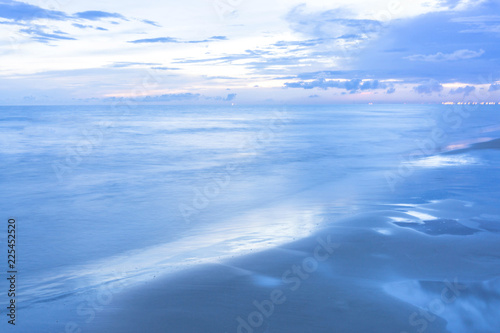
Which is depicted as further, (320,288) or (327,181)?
(327,181)

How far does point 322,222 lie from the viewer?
10.8 m

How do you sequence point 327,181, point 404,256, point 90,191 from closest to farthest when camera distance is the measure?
point 404,256, point 90,191, point 327,181

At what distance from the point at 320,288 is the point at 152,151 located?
25.8 m

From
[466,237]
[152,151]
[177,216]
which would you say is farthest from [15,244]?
[152,151]

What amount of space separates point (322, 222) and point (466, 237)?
329cm

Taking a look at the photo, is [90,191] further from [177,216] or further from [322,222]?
[322,222]

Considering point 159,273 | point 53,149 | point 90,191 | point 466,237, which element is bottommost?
point 53,149

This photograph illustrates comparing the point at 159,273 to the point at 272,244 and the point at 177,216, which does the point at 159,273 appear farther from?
the point at 177,216

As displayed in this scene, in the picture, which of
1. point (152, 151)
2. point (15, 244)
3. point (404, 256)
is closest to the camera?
point (404, 256)

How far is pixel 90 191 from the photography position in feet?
51.8

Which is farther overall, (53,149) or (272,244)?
(53,149)

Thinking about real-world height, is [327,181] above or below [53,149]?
above

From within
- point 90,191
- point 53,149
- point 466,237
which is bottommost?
point 53,149

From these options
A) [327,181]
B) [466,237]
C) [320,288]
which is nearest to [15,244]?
[320,288]
